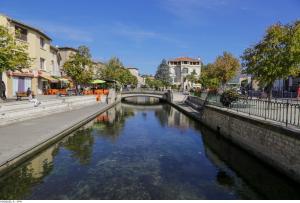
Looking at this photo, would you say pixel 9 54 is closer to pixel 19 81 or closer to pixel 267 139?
pixel 19 81

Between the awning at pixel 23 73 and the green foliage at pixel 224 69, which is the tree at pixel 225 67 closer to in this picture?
the green foliage at pixel 224 69

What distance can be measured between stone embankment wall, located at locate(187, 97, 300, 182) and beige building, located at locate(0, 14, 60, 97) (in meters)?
24.7

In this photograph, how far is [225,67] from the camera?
169 feet

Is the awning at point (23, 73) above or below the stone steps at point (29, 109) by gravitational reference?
above

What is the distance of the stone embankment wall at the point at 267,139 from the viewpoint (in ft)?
34.2

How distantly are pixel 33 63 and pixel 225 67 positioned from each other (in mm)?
32443

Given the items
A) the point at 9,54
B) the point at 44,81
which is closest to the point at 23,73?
the point at 44,81

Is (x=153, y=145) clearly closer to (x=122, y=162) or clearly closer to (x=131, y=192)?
(x=122, y=162)

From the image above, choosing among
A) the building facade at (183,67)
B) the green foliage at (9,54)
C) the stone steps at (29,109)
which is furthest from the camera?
the building facade at (183,67)

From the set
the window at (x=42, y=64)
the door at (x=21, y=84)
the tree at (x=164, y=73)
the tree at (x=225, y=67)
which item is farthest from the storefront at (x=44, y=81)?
the tree at (x=164, y=73)

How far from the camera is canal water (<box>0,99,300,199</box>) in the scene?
31.8 feet

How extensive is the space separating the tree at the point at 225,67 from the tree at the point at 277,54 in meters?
30.8

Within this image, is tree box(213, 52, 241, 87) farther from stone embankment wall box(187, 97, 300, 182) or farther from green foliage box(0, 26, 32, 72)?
green foliage box(0, 26, 32, 72)

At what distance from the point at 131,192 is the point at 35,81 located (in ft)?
119
